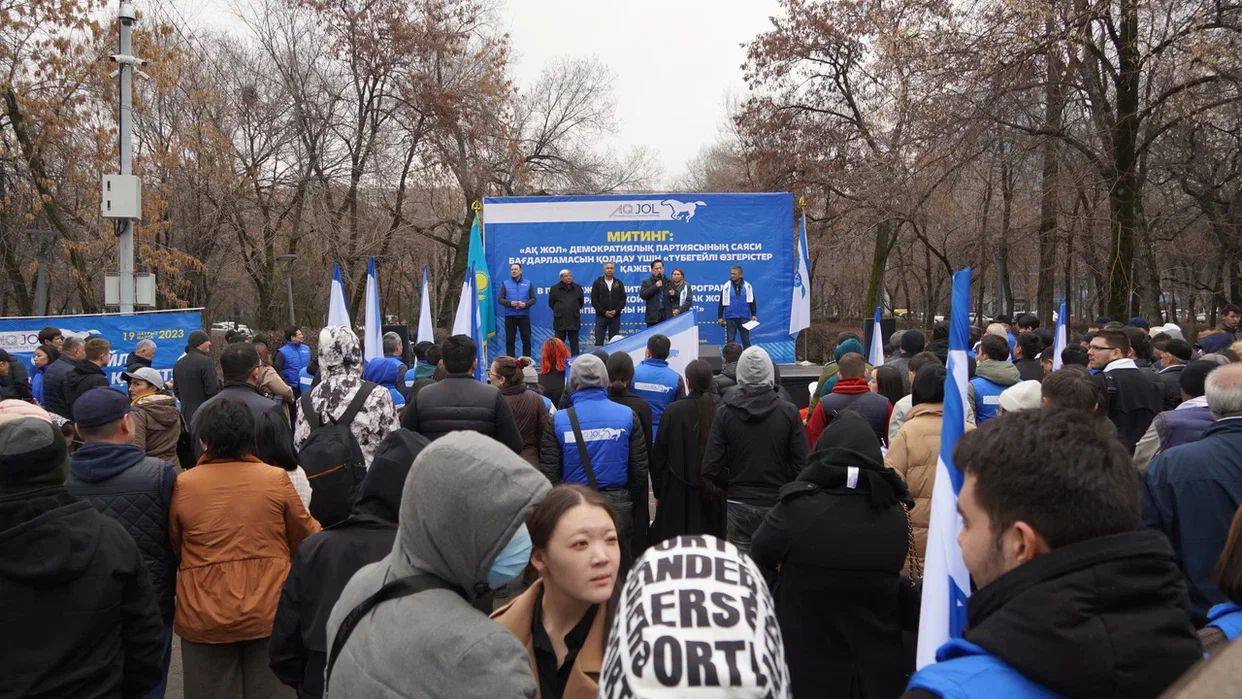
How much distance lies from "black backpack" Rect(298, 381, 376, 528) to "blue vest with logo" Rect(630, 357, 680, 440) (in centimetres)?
306

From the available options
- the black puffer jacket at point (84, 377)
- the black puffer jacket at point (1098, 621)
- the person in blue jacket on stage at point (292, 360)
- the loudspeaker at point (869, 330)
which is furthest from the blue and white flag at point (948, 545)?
the loudspeaker at point (869, 330)

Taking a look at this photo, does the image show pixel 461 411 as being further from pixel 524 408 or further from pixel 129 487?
pixel 129 487

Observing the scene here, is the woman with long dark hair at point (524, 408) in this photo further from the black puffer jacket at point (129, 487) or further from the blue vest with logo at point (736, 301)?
the blue vest with logo at point (736, 301)

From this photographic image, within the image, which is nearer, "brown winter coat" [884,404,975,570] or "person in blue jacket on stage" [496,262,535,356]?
"brown winter coat" [884,404,975,570]

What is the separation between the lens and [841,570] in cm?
393

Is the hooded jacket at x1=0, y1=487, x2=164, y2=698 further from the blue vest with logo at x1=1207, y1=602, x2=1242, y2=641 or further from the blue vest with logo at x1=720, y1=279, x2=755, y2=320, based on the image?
the blue vest with logo at x1=720, y1=279, x2=755, y2=320

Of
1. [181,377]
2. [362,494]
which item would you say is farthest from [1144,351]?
[181,377]

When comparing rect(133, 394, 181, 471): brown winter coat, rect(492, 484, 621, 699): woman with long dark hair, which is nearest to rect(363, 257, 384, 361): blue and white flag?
rect(133, 394, 181, 471): brown winter coat

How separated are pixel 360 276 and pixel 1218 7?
26613mm

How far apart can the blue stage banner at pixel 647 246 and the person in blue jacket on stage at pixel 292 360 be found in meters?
5.50

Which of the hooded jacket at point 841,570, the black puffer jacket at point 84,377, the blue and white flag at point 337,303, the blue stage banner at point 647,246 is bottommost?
the hooded jacket at point 841,570

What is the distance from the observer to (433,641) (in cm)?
194

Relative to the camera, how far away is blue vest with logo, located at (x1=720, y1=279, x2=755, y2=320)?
645 inches

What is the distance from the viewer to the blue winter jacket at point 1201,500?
13.1 ft
